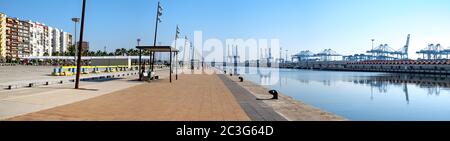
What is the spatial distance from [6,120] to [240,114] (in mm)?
6060

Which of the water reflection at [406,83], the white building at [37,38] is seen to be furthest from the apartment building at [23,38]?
the water reflection at [406,83]

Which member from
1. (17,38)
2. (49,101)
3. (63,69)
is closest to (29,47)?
(17,38)

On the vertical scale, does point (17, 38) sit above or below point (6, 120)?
above

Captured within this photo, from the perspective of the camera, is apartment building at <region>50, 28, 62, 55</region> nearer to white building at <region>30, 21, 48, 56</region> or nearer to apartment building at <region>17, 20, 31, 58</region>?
white building at <region>30, 21, 48, 56</region>

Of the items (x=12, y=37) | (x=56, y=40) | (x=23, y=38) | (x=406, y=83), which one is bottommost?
(x=406, y=83)

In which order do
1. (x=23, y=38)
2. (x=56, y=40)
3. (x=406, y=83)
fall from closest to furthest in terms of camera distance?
(x=406, y=83) → (x=23, y=38) → (x=56, y=40)

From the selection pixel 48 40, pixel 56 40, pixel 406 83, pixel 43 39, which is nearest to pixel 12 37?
pixel 43 39

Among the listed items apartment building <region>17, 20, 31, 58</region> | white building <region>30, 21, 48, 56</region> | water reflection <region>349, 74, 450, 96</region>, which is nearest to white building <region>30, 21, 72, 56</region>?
white building <region>30, 21, 48, 56</region>

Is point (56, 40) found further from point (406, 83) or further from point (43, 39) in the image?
point (406, 83)

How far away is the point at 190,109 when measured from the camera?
12.1 m

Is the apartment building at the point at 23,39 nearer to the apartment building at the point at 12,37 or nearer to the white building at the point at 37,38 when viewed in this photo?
the white building at the point at 37,38

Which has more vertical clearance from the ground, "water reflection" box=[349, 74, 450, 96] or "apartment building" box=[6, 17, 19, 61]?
"apartment building" box=[6, 17, 19, 61]
